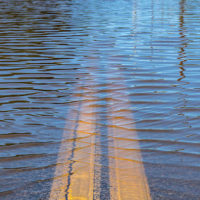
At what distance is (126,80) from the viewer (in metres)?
6.36

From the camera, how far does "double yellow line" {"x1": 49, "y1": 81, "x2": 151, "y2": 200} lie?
2840mm

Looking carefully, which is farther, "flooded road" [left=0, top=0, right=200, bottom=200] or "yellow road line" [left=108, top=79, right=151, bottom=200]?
"flooded road" [left=0, top=0, right=200, bottom=200]

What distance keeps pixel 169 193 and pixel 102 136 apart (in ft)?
4.22

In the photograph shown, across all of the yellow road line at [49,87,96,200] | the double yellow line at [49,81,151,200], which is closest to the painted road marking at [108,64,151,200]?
the double yellow line at [49,81,151,200]

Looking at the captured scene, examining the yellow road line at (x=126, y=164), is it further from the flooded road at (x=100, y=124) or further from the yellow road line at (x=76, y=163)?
the yellow road line at (x=76, y=163)

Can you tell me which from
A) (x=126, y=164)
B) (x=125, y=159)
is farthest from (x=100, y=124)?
(x=126, y=164)

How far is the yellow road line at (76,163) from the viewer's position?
9.30 feet

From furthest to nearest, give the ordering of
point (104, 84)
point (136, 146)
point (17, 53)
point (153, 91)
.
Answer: point (17, 53) < point (104, 84) < point (153, 91) < point (136, 146)

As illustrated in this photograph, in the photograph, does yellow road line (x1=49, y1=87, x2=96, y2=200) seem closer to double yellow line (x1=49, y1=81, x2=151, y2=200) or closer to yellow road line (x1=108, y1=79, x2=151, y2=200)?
double yellow line (x1=49, y1=81, x2=151, y2=200)

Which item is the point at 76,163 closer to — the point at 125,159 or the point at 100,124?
the point at 125,159

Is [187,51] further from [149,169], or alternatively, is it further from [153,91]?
[149,169]

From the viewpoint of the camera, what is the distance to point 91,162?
3342mm

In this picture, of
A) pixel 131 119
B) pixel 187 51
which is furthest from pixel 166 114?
pixel 187 51

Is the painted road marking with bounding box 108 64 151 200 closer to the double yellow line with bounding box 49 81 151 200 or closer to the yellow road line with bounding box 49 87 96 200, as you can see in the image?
the double yellow line with bounding box 49 81 151 200
